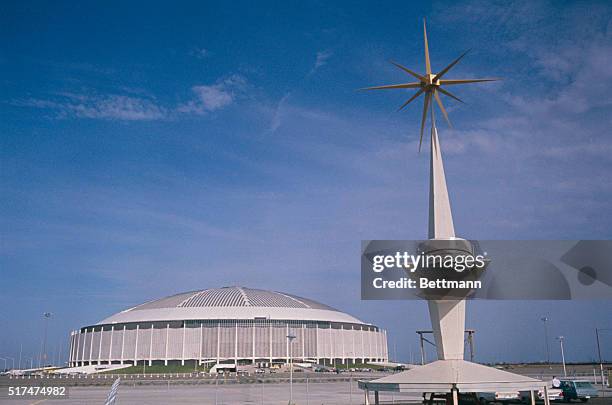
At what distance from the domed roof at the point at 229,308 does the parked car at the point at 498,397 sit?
106868 mm

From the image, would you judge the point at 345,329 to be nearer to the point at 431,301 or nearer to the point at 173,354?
the point at 173,354

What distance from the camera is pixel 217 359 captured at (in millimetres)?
146875

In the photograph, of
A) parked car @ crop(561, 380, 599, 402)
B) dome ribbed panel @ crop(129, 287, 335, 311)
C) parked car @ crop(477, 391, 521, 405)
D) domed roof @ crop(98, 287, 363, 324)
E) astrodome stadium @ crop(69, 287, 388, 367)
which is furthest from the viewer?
dome ribbed panel @ crop(129, 287, 335, 311)

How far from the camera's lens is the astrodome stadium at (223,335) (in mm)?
148375

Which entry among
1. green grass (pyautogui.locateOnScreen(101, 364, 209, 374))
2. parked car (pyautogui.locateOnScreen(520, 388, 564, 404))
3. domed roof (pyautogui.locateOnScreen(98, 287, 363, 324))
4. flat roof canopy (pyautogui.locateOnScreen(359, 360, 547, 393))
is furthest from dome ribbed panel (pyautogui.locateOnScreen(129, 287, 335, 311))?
flat roof canopy (pyautogui.locateOnScreen(359, 360, 547, 393))

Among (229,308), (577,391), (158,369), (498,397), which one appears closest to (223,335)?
(229,308)

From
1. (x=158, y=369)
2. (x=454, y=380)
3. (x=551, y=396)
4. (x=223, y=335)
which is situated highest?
(x=223, y=335)

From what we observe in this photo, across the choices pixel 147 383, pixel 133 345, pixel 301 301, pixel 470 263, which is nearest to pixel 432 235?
pixel 470 263

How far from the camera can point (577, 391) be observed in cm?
4459

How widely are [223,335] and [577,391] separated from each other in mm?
114756

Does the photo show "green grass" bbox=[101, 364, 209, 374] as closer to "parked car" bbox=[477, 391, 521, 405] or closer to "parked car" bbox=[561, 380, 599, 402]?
"parked car" bbox=[477, 391, 521, 405]

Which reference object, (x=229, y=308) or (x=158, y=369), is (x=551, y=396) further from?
(x=229, y=308)

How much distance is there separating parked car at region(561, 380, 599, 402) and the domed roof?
10603 centimetres

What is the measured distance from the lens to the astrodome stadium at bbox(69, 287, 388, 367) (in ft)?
487
